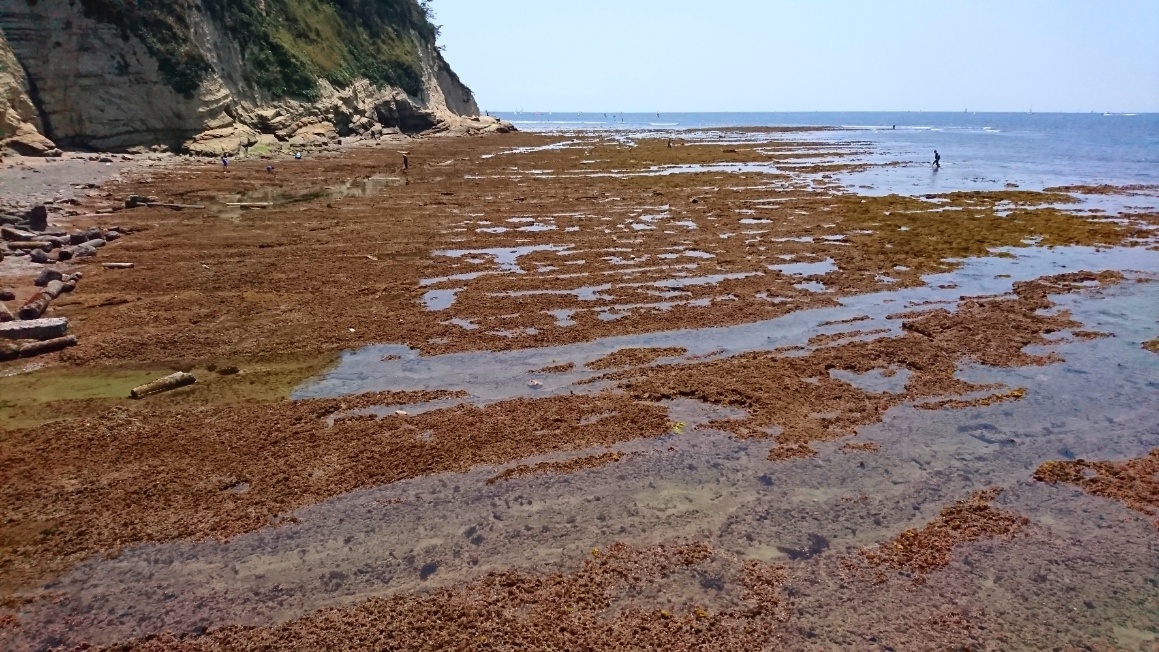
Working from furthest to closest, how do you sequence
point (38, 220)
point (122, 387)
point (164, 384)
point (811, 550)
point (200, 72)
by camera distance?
point (200, 72)
point (38, 220)
point (122, 387)
point (164, 384)
point (811, 550)

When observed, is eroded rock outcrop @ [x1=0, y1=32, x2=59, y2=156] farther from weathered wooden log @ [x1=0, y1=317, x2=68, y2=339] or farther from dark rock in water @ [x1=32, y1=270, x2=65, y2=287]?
weathered wooden log @ [x1=0, y1=317, x2=68, y2=339]

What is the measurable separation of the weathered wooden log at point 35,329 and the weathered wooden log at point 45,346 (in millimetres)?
210

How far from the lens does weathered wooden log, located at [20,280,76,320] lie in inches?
429

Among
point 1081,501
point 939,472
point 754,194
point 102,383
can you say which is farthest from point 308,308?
point 754,194

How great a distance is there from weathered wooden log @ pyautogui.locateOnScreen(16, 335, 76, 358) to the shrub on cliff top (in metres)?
36.5

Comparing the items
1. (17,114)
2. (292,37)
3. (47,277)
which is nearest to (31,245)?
(47,277)

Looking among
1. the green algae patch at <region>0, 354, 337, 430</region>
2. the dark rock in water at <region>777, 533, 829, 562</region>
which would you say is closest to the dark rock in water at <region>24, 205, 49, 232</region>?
the green algae patch at <region>0, 354, 337, 430</region>

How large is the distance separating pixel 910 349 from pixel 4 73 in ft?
138

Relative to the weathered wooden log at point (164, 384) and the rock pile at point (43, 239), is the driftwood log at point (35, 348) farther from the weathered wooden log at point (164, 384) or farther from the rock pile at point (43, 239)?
the rock pile at point (43, 239)

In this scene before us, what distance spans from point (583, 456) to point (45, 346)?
899 cm

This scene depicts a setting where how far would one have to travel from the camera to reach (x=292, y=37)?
5447cm

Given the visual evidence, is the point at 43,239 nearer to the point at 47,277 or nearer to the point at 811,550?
the point at 47,277

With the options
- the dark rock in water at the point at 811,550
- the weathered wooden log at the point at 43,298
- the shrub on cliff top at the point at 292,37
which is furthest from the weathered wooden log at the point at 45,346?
the shrub on cliff top at the point at 292,37

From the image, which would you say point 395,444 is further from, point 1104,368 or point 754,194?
point 754,194
